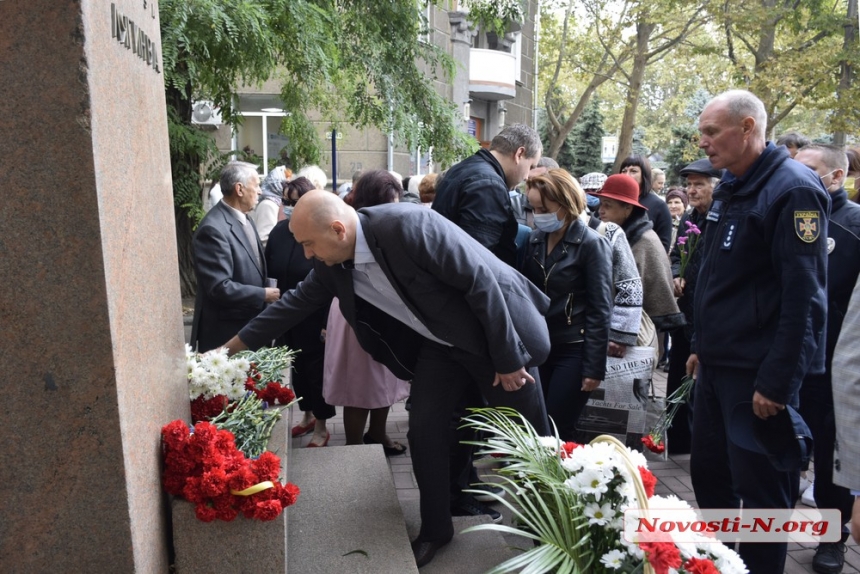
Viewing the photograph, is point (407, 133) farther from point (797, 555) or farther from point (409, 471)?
point (797, 555)

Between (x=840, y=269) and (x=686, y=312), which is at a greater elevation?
(x=840, y=269)

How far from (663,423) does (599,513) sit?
2.85 metres

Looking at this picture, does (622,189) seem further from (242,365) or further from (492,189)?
(242,365)

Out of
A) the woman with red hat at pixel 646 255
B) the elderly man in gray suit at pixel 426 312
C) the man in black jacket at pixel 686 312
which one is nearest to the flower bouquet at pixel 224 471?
the elderly man in gray suit at pixel 426 312

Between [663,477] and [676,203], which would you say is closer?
[663,477]

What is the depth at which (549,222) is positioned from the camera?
4.37m

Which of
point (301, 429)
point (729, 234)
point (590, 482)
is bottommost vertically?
point (301, 429)

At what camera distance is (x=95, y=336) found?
201 centimetres

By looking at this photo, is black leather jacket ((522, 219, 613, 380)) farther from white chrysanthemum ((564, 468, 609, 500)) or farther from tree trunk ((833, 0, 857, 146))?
tree trunk ((833, 0, 857, 146))

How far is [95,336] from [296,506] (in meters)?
1.88

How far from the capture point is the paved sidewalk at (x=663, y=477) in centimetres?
396

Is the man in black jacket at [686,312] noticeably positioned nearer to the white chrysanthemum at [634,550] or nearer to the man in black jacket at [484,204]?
the man in black jacket at [484,204]

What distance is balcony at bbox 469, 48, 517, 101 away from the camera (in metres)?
25.7

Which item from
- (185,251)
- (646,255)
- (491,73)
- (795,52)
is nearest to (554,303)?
(646,255)
